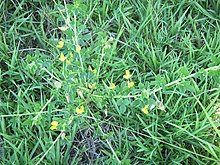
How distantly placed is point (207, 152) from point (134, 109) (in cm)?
35

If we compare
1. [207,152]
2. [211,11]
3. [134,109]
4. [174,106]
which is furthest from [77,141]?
[211,11]

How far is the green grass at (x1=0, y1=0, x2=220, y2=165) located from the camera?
1613 millimetres

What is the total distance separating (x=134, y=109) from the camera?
1.74m

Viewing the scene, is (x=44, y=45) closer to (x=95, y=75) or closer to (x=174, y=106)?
(x=95, y=75)

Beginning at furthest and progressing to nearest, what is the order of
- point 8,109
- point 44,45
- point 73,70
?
point 44,45, point 8,109, point 73,70

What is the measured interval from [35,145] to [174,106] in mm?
599

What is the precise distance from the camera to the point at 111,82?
170cm

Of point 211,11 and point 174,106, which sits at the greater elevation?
point 211,11

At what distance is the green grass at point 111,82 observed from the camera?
1.61m

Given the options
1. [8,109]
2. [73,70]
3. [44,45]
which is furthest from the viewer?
[44,45]

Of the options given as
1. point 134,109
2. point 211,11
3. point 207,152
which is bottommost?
point 207,152

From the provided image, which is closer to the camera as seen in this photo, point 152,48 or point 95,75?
point 95,75

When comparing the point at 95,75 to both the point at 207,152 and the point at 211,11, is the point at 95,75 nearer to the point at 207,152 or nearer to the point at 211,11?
the point at 207,152

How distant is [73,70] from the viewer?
1.64 metres
